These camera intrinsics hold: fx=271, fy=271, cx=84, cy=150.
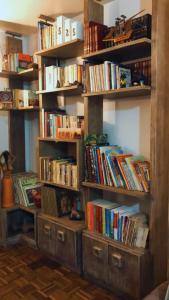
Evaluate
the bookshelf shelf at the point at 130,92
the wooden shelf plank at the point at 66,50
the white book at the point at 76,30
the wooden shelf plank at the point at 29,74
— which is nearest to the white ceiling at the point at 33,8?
the white book at the point at 76,30

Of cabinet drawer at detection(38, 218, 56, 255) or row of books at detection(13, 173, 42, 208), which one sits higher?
row of books at detection(13, 173, 42, 208)

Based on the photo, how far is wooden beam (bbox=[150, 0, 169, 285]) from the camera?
1.73m

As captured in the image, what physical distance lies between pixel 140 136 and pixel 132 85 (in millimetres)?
439

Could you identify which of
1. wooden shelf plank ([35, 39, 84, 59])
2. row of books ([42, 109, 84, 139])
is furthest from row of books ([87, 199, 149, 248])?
wooden shelf plank ([35, 39, 84, 59])

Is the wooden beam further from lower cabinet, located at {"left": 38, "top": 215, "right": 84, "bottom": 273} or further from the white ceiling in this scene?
the white ceiling

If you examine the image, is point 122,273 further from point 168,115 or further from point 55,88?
point 55,88

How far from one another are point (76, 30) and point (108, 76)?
0.54 metres

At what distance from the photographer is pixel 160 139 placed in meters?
1.81

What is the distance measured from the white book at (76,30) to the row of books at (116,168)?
35.8 inches

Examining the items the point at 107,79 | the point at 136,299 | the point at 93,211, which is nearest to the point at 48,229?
the point at 93,211

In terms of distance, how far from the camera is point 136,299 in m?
1.87

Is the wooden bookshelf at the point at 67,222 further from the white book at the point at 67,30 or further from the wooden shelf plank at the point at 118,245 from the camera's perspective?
the white book at the point at 67,30

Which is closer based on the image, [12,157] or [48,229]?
[48,229]

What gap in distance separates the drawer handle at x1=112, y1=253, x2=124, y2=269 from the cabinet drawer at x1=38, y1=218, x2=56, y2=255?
0.70 meters
